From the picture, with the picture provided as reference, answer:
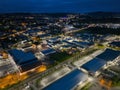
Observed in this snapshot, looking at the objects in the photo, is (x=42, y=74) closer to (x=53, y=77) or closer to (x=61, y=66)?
(x=53, y=77)

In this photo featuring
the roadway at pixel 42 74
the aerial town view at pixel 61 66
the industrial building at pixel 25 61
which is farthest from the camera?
the industrial building at pixel 25 61

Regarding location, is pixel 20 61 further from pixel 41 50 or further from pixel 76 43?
pixel 76 43

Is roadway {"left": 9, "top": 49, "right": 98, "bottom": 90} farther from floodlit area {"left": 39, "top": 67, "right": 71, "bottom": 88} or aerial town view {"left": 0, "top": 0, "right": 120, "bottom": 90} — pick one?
floodlit area {"left": 39, "top": 67, "right": 71, "bottom": 88}

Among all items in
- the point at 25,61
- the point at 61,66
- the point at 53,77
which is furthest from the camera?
the point at 61,66

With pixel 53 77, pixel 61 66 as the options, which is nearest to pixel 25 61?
pixel 53 77

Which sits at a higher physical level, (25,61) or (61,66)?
(25,61)

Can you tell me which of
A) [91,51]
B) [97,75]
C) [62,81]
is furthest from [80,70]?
[91,51]

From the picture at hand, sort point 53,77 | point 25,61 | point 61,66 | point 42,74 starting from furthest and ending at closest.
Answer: point 61,66
point 25,61
point 42,74
point 53,77

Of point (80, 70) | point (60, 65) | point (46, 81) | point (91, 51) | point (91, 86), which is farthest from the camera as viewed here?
point (91, 51)

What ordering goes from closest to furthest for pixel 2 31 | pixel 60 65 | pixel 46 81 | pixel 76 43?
pixel 46 81 < pixel 60 65 < pixel 76 43 < pixel 2 31

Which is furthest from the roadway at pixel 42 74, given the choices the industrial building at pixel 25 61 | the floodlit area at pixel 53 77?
the industrial building at pixel 25 61

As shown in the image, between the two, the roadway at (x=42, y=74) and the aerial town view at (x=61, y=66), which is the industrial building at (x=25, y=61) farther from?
the roadway at (x=42, y=74)
